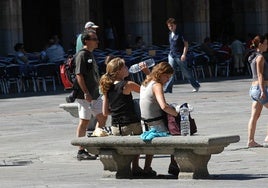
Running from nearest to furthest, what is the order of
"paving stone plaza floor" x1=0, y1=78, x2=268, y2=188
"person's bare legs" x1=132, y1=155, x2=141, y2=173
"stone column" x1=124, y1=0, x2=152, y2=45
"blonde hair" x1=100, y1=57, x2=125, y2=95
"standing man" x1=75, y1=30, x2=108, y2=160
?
1. "paving stone plaza floor" x1=0, y1=78, x2=268, y2=188
2. "person's bare legs" x1=132, y1=155, x2=141, y2=173
3. "blonde hair" x1=100, y1=57, x2=125, y2=95
4. "standing man" x1=75, y1=30, x2=108, y2=160
5. "stone column" x1=124, y1=0, x2=152, y2=45

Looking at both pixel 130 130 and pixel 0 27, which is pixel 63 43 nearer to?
pixel 0 27

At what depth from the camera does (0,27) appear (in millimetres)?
Answer: 37594

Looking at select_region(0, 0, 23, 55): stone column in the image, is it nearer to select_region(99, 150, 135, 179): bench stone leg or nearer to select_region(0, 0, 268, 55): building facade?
select_region(0, 0, 268, 55): building facade

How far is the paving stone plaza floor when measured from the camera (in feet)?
43.8

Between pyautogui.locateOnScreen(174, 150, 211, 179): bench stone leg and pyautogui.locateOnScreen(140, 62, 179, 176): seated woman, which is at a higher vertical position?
pyautogui.locateOnScreen(140, 62, 179, 176): seated woman

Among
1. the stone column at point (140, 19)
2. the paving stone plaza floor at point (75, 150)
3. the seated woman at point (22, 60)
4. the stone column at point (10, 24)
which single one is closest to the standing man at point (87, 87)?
the paving stone plaza floor at point (75, 150)

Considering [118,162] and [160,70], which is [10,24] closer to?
[118,162]

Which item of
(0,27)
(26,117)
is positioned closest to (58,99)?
(26,117)

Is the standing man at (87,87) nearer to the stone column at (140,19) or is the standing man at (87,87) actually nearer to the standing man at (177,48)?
the standing man at (177,48)

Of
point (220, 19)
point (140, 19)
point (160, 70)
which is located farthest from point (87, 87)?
point (220, 19)

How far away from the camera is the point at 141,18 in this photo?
4203cm

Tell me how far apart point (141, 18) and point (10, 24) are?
20.8 feet

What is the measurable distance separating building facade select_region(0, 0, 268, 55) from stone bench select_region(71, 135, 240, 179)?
80.5 ft

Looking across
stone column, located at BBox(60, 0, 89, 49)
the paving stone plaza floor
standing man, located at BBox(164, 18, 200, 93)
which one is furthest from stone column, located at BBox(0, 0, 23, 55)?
standing man, located at BBox(164, 18, 200, 93)
